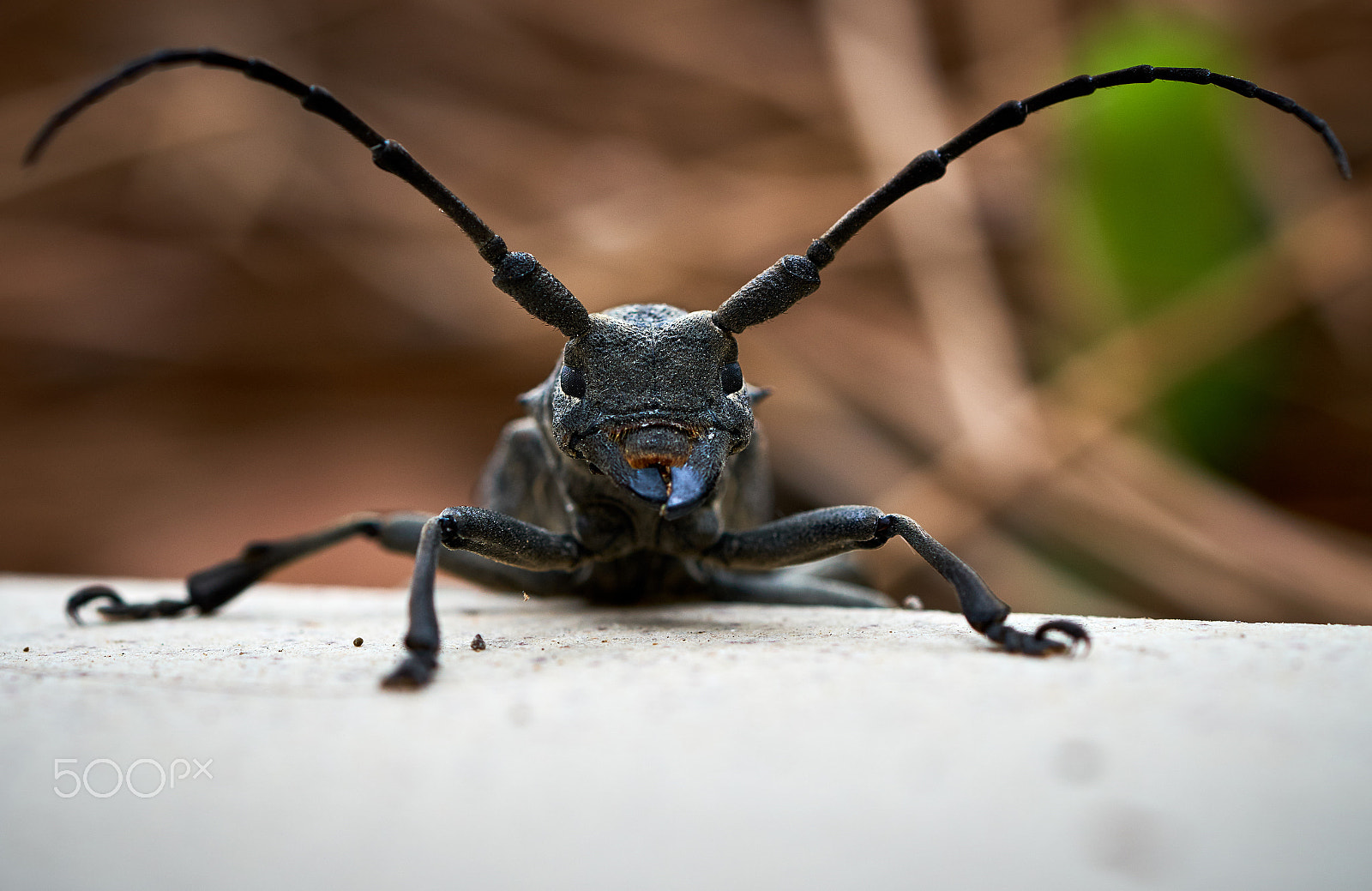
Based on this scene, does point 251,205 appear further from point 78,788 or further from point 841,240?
point 78,788

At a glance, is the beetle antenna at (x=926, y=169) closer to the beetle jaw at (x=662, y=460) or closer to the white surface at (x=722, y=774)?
the beetle jaw at (x=662, y=460)

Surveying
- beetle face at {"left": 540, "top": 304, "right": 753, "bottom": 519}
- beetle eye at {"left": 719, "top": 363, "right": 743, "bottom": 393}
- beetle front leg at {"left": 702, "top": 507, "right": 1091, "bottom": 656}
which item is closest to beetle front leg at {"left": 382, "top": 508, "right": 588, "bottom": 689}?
beetle face at {"left": 540, "top": 304, "right": 753, "bottom": 519}

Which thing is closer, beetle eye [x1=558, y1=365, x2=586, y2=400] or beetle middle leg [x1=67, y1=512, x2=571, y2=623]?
beetle eye [x1=558, y1=365, x2=586, y2=400]

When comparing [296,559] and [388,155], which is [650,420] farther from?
[296,559]

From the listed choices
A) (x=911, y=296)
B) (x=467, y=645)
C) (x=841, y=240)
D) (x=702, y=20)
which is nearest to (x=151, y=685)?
(x=467, y=645)

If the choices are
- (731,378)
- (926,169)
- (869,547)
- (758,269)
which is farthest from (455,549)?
(758,269)

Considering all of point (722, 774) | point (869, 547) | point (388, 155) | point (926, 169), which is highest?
point (926, 169)

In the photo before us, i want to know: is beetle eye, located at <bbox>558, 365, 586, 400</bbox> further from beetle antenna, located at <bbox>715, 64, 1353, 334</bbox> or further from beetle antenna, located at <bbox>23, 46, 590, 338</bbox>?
beetle antenna, located at <bbox>715, 64, 1353, 334</bbox>
